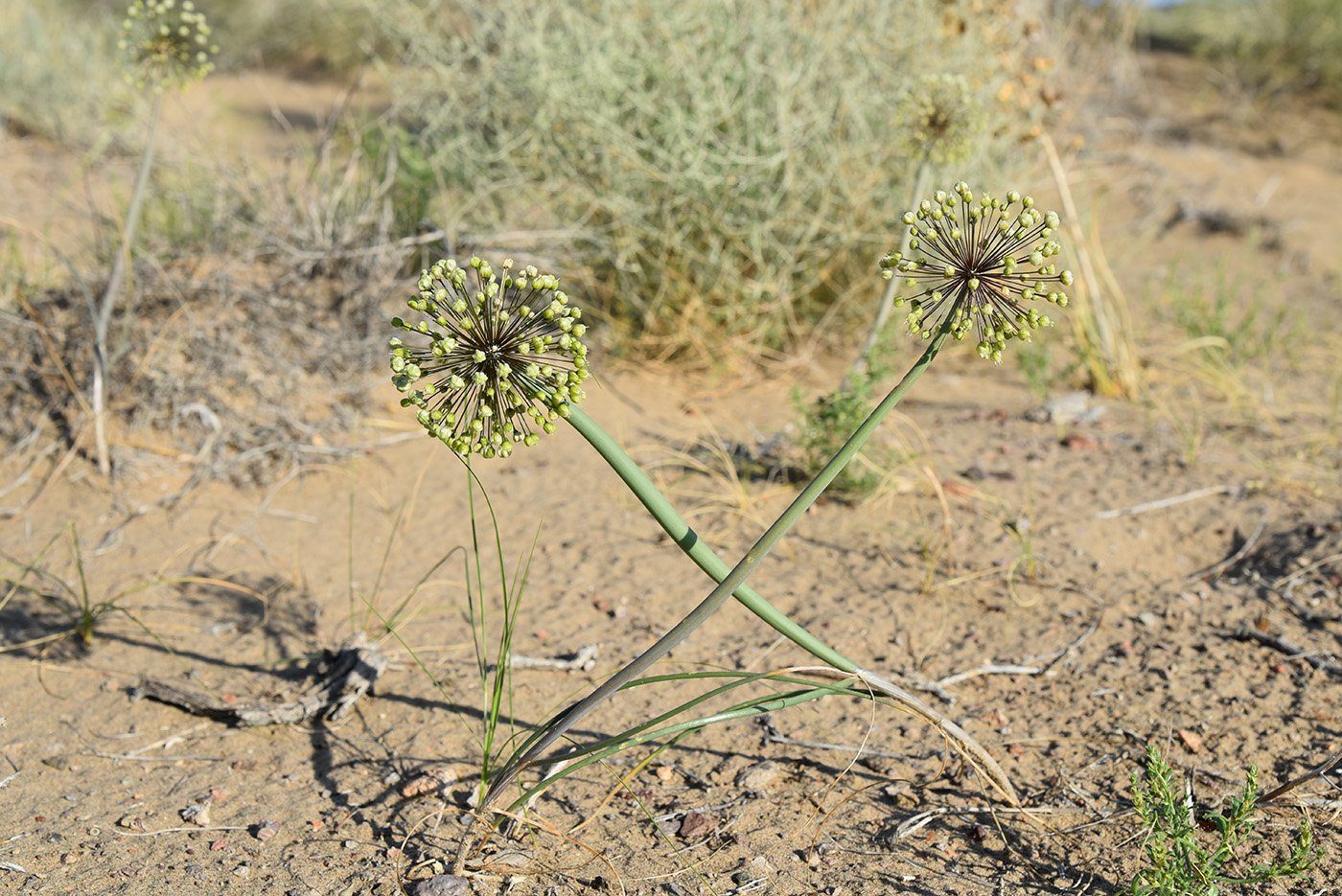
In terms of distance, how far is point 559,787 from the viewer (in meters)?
2.16

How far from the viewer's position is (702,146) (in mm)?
4418

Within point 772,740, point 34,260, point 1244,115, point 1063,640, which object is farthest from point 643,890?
point 1244,115

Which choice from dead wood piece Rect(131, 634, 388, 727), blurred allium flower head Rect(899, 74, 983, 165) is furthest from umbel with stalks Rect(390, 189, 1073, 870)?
blurred allium flower head Rect(899, 74, 983, 165)

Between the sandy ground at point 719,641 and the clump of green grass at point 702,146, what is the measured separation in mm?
489

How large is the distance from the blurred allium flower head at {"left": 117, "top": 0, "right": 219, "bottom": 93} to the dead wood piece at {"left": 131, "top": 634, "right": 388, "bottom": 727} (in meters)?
1.99

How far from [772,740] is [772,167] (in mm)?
2772

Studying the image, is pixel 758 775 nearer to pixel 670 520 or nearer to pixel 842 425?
pixel 670 520

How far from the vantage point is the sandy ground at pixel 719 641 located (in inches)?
77.7

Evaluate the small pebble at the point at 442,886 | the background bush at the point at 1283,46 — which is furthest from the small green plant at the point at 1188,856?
the background bush at the point at 1283,46

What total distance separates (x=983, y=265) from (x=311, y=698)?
1.90 meters

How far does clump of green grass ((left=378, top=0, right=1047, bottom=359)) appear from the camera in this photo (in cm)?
437

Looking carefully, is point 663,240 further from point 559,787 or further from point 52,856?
point 52,856

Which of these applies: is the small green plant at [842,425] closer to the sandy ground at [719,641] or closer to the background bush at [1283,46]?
the sandy ground at [719,641]

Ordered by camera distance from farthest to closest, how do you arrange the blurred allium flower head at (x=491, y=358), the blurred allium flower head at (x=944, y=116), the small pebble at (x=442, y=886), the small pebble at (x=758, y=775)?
1. the blurred allium flower head at (x=944, y=116)
2. the small pebble at (x=758, y=775)
3. the small pebble at (x=442, y=886)
4. the blurred allium flower head at (x=491, y=358)
